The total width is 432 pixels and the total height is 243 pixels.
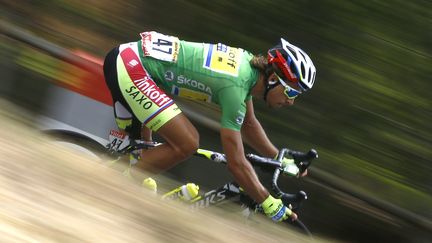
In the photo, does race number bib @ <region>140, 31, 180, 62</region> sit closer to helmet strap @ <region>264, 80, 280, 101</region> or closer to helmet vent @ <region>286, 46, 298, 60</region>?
helmet strap @ <region>264, 80, 280, 101</region>

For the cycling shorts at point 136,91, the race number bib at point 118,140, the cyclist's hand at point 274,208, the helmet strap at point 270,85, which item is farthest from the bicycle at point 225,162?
the helmet strap at point 270,85

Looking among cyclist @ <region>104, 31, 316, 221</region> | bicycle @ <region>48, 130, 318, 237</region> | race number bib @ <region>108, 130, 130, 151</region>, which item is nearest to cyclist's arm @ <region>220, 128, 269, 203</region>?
cyclist @ <region>104, 31, 316, 221</region>

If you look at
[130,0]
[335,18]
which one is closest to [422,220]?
[335,18]

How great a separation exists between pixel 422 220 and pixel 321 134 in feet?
4.26

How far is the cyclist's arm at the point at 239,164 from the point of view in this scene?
14.7 ft

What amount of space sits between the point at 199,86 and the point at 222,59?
274 millimetres

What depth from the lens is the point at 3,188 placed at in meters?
2.99

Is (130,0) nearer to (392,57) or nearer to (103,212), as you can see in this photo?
(392,57)

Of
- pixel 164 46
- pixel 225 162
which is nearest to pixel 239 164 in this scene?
pixel 225 162

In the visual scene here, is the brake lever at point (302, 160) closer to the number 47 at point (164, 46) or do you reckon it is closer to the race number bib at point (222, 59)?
the race number bib at point (222, 59)

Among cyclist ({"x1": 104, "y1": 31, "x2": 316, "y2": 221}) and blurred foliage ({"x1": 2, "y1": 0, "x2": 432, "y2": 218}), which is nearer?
cyclist ({"x1": 104, "y1": 31, "x2": 316, "y2": 221})

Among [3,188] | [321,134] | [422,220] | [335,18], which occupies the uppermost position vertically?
[335,18]

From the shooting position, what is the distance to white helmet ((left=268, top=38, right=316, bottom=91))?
4.50 m

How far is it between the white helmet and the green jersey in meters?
0.24
